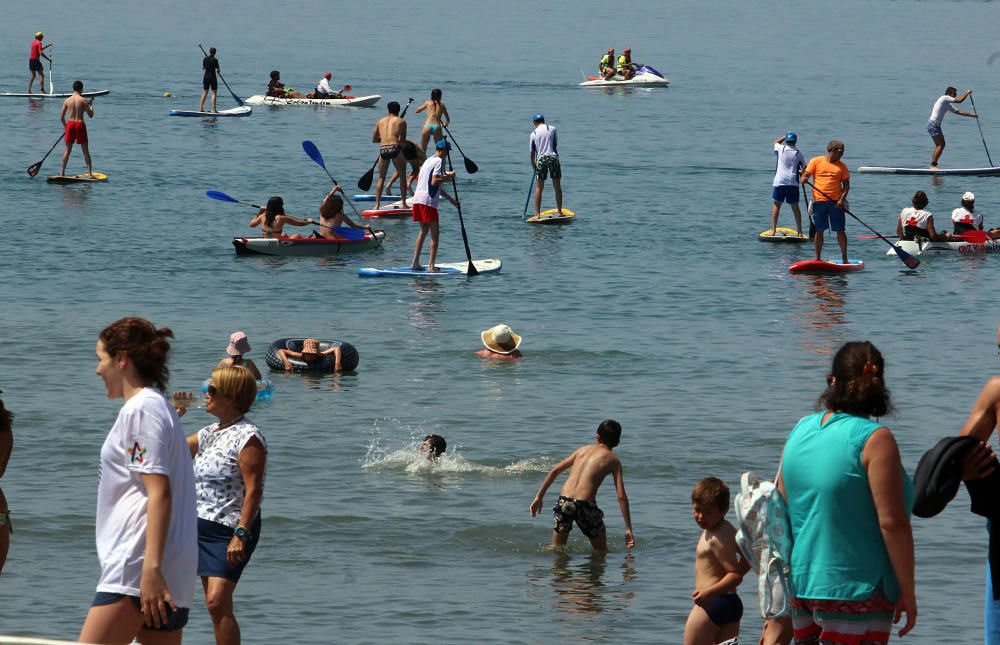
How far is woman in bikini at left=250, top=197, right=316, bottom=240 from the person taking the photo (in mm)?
26141

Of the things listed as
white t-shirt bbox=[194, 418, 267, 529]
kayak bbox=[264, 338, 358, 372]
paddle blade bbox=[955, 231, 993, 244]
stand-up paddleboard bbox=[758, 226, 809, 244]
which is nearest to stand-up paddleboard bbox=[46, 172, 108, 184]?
stand-up paddleboard bbox=[758, 226, 809, 244]

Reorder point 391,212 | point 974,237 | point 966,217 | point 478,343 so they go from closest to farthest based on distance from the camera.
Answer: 1. point 478,343
2. point 966,217
3. point 974,237
4. point 391,212

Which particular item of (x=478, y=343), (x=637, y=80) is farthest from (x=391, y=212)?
(x=637, y=80)

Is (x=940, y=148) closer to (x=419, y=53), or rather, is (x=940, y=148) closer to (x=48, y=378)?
(x=48, y=378)

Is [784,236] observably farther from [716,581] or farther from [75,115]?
[716,581]

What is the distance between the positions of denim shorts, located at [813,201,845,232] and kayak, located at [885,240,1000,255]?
9.36 ft

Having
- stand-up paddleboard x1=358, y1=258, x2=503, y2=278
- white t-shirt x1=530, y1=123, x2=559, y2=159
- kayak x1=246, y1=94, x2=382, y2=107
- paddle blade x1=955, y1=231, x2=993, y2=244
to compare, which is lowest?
stand-up paddleboard x1=358, y1=258, x2=503, y2=278

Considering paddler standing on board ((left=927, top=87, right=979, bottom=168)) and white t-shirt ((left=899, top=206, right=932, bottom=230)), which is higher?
paddler standing on board ((left=927, top=87, right=979, bottom=168))

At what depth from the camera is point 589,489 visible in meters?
12.2

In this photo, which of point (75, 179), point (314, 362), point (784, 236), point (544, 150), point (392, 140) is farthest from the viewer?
point (75, 179)

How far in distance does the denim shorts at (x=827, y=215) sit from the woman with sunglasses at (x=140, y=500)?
19.6 meters

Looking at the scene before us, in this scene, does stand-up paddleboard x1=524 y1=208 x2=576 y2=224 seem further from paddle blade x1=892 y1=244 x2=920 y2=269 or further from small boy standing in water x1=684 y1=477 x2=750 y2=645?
small boy standing in water x1=684 y1=477 x2=750 y2=645

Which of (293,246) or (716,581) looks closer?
(716,581)

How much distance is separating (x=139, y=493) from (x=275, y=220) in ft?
67.7
